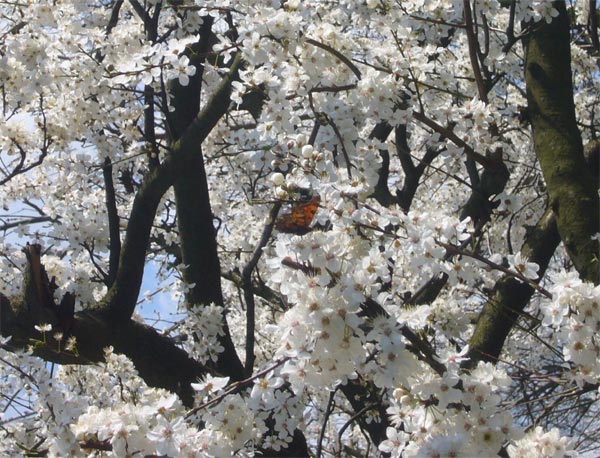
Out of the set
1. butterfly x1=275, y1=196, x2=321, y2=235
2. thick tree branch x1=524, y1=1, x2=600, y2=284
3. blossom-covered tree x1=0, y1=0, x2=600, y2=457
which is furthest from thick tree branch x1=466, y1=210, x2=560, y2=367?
butterfly x1=275, y1=196, x2=321, y2=235

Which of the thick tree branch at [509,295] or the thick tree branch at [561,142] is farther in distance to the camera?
the thick tree branch at [509,295]

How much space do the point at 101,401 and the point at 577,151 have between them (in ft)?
10.1

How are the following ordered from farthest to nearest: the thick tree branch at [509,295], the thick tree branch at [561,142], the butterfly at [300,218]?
1. the thick tree branch at [509,295]
2. the thick tree branch at [561,142]
3. the butterfly at [300,218]

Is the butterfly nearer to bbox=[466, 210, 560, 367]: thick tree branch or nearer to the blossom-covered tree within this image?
the blossom-covered tree

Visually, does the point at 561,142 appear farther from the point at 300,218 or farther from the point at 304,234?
the point at 304,234

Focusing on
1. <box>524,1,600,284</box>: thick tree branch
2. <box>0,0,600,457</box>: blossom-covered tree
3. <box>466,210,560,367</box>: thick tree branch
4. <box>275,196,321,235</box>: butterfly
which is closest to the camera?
<box>0,0,600,457</box>: blossom-covered tree

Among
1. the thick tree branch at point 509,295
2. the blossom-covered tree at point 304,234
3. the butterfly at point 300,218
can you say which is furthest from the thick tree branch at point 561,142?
the butterfly at point 300,218

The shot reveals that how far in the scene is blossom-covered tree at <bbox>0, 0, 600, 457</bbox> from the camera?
2055 millimetres

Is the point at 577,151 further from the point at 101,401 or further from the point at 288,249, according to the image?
the point at 101,401

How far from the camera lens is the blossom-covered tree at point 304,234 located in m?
2.05

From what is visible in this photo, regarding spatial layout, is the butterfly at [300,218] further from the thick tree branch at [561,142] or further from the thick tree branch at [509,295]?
the thick tree branch at [509,295]

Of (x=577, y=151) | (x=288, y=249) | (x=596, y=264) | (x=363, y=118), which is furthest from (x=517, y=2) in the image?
(x=288, y=249)

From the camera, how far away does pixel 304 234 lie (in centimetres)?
229

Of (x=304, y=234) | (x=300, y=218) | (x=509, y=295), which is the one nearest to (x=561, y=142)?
(x=509, y=295)
